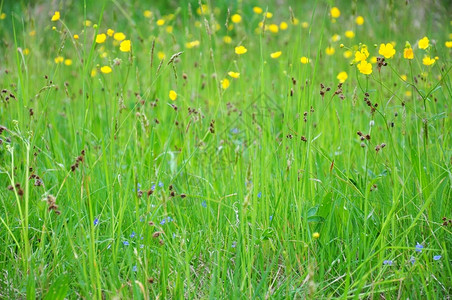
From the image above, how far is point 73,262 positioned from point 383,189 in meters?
1.16

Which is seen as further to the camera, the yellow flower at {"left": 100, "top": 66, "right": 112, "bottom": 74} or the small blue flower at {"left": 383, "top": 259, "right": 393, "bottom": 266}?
the yellow flower at {"left": 100, "top": 66, "right": 112, "bottom": 74}

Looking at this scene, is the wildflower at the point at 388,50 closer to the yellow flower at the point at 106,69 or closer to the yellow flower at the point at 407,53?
the yellow flower at the point at 407,53

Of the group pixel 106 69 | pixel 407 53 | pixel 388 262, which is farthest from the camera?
pixel 106 69

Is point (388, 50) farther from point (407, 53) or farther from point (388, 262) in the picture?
point (388, 262)

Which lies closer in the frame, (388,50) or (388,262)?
(388,262)

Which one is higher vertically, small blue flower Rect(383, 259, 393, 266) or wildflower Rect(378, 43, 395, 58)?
wildflower Rect(378, 43, 395, 58)

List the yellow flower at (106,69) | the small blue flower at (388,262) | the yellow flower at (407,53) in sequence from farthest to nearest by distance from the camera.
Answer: the yellow flower at (106,69), the yellow flower at (407,53), the small blue flower at (388,262)

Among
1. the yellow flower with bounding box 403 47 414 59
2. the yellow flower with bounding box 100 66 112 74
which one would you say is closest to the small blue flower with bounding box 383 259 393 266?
the yellow flower with bounding box 403 47 414 59

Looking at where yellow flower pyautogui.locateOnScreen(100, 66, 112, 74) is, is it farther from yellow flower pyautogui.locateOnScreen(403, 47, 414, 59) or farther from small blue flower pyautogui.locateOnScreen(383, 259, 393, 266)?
small blue flower pyautogui.locateOnScreen(383, 259, 393, 266)

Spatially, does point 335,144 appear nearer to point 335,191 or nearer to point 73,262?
point 335,191

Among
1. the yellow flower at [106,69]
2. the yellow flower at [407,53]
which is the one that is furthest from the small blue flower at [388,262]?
the yellow flower at [106,69]

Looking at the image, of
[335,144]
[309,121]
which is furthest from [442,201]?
[335,144]

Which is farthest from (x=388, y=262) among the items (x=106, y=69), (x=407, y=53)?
(x=106, y=69)

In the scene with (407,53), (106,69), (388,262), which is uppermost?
(407,53)
